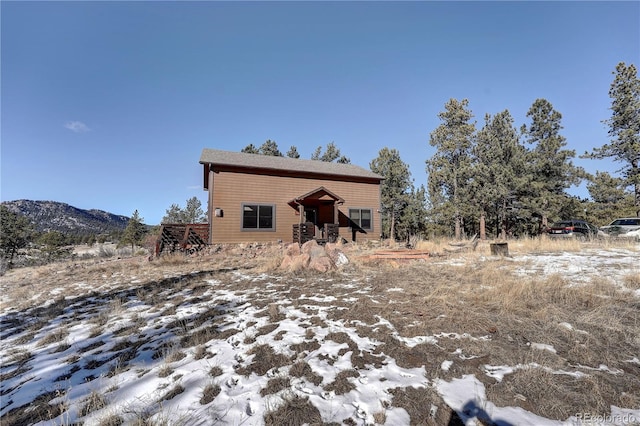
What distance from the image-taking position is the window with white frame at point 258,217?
14648mm

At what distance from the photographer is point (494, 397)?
230cm

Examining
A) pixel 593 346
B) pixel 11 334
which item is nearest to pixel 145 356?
pixel 11 334

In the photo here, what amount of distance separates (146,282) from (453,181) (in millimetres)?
22733

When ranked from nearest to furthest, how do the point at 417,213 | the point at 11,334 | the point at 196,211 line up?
the point at 11,334, the point at 417,213, the point at 196,211

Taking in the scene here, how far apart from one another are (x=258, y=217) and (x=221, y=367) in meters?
12.2

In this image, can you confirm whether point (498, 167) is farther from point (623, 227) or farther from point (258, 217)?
point (258, 217)

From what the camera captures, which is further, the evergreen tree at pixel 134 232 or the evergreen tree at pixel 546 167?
the evergreen tree at pixel 134 232

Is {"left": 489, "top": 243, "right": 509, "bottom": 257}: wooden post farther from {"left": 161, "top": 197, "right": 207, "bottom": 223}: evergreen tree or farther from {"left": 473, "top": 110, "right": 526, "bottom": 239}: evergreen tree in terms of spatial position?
{"left": 161, "top": 197, "right": 207, "bottom": 223}: evergreen tree

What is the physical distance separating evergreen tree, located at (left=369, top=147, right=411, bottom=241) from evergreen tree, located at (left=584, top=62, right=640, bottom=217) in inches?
601

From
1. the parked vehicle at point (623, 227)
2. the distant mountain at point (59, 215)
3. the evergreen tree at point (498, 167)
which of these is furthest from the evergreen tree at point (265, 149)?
the distant mountain at point (59, 215)

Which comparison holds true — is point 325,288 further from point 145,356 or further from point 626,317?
point 626,317

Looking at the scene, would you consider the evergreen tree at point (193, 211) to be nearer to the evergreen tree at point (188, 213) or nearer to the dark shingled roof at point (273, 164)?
the evergreen tree at point (188, 213)

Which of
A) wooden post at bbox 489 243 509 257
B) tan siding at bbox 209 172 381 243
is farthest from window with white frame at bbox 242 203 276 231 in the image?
wooden post at bbox 489 243 509 257

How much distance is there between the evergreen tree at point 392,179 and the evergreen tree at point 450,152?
2333mm
